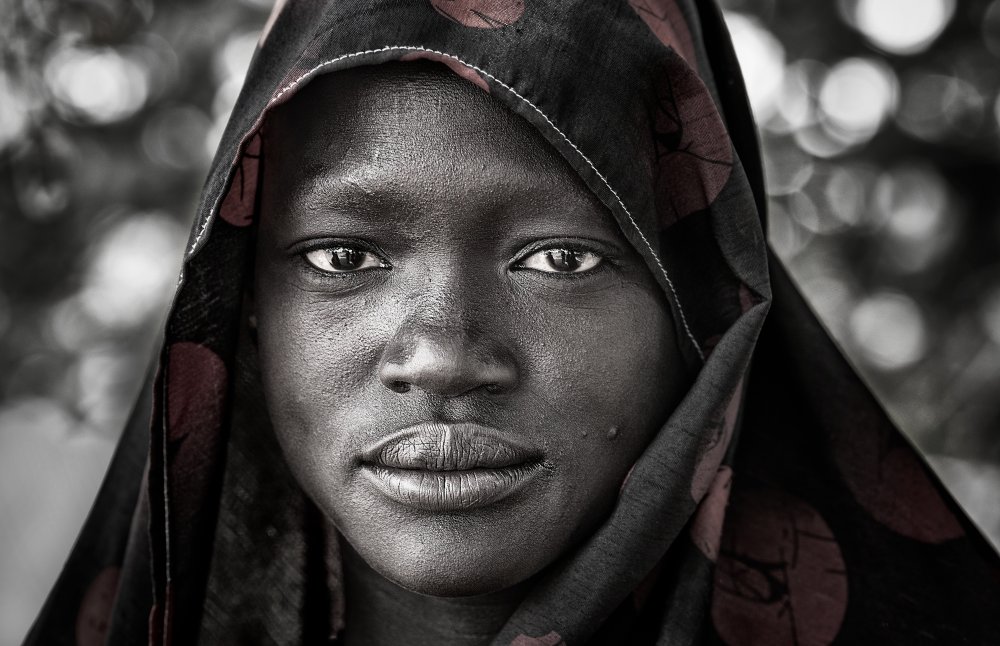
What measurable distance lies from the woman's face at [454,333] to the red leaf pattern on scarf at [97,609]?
656mm

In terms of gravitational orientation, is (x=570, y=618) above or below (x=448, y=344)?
below

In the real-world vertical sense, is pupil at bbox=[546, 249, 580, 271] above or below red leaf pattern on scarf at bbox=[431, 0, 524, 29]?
below

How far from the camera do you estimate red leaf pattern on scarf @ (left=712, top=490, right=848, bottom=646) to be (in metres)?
1.47

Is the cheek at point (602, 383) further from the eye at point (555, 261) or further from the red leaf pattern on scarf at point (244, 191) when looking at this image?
the red leaf pattern on scarf at point (244, 191)

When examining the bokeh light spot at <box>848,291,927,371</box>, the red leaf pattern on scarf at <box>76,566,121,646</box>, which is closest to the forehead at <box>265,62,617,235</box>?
the red leaf pattern on scarf at <box>76,566,121,646</box>

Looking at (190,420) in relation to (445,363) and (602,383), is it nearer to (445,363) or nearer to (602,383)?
(445,363)

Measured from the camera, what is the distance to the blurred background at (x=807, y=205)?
3539 millimetres

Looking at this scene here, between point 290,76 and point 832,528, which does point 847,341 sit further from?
point 290,76

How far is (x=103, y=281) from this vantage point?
12.8ft

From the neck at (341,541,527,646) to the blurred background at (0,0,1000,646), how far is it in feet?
7.02

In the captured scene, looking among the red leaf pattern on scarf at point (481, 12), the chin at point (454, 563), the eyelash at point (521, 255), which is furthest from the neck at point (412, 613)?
the red leaf pattern on scarf at point (481, 12)

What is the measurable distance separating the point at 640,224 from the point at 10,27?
2136 millimetres

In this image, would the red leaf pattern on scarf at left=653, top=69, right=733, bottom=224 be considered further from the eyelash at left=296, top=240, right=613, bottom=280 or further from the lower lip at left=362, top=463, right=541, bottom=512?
the lower lip at left=362, top=463, right=541, bottom=512

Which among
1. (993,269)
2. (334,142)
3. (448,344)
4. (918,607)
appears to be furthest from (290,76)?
(993,269)
